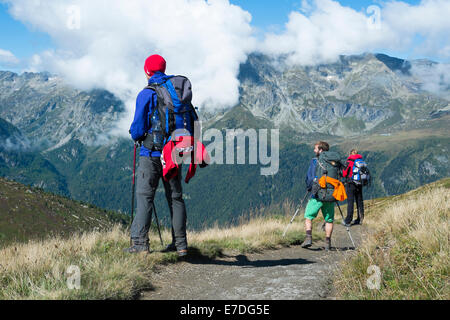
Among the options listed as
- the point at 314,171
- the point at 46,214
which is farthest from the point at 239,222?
the point at 46,214

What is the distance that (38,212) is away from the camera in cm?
15462

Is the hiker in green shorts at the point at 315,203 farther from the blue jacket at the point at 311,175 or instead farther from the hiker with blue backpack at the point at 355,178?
the hiker with blue backpack at the point at 355,178

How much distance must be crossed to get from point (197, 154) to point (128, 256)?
7.32ft

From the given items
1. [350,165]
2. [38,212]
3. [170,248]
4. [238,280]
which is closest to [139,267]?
[238,280]

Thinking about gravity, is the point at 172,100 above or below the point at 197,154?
above

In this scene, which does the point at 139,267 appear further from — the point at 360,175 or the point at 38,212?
the point at 38,212

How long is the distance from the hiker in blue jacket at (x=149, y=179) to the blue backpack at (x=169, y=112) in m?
0.07

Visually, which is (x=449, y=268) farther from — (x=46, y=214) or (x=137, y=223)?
(x=46, y=214)

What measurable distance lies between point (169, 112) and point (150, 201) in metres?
1.77

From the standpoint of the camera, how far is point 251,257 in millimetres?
9391

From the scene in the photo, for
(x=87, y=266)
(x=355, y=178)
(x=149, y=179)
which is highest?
(x=149, y=179)

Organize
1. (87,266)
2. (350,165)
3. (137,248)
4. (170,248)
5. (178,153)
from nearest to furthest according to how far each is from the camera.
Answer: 1. (87,266)
2. (178,153)
3. (137,248)
4. (170,248)
5. (350,165)

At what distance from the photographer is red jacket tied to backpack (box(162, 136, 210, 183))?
6926mm
